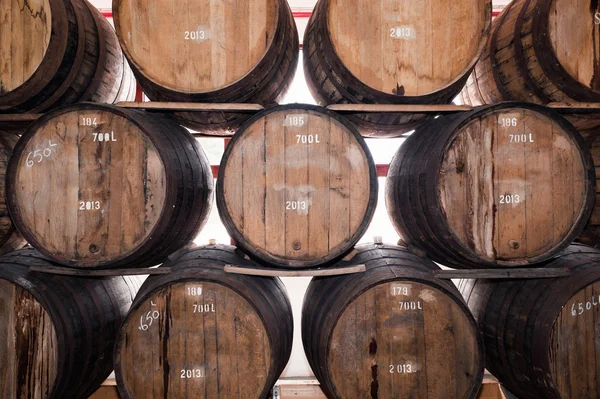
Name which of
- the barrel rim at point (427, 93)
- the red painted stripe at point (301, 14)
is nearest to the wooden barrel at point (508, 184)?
the barrel rim at point (427, 93)

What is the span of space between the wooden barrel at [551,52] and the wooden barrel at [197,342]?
1963 mm

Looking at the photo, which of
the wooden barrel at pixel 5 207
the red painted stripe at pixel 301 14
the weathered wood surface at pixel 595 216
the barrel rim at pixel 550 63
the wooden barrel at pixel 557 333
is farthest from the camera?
the red painted stripe at pixel 301 14

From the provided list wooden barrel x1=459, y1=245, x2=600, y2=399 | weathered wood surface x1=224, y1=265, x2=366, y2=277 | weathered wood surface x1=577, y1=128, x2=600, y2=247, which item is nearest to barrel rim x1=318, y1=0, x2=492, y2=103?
weathered wood surface x1=224, y1=265, x2=366, y2=277

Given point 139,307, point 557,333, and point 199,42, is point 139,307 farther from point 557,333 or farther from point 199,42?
point 557,333

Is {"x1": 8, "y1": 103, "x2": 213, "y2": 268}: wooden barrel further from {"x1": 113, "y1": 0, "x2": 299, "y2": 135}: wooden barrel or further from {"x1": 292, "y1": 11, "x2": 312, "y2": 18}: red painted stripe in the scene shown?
{"x1": 292, "y1": 11, "x2": 312, "y2": 18}: red painted stripe

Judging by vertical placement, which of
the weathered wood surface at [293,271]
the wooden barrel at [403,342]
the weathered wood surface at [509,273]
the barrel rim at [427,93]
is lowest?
the wooden barrel at [403,342]

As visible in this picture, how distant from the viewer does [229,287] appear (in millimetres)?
1962

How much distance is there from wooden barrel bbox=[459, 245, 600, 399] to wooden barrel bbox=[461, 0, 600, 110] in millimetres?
955

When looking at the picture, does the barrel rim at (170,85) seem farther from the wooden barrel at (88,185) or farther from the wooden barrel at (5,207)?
the wooden barrel at (5,207)

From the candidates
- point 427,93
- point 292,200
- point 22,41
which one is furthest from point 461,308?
point 22,41

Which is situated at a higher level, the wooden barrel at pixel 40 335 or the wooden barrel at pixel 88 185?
the wooden barrel at pixel 88 185

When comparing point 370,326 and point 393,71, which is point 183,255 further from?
point 393,71

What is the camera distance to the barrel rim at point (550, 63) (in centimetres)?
204

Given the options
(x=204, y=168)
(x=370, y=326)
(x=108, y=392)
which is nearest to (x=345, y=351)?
(x=370, y=326)
